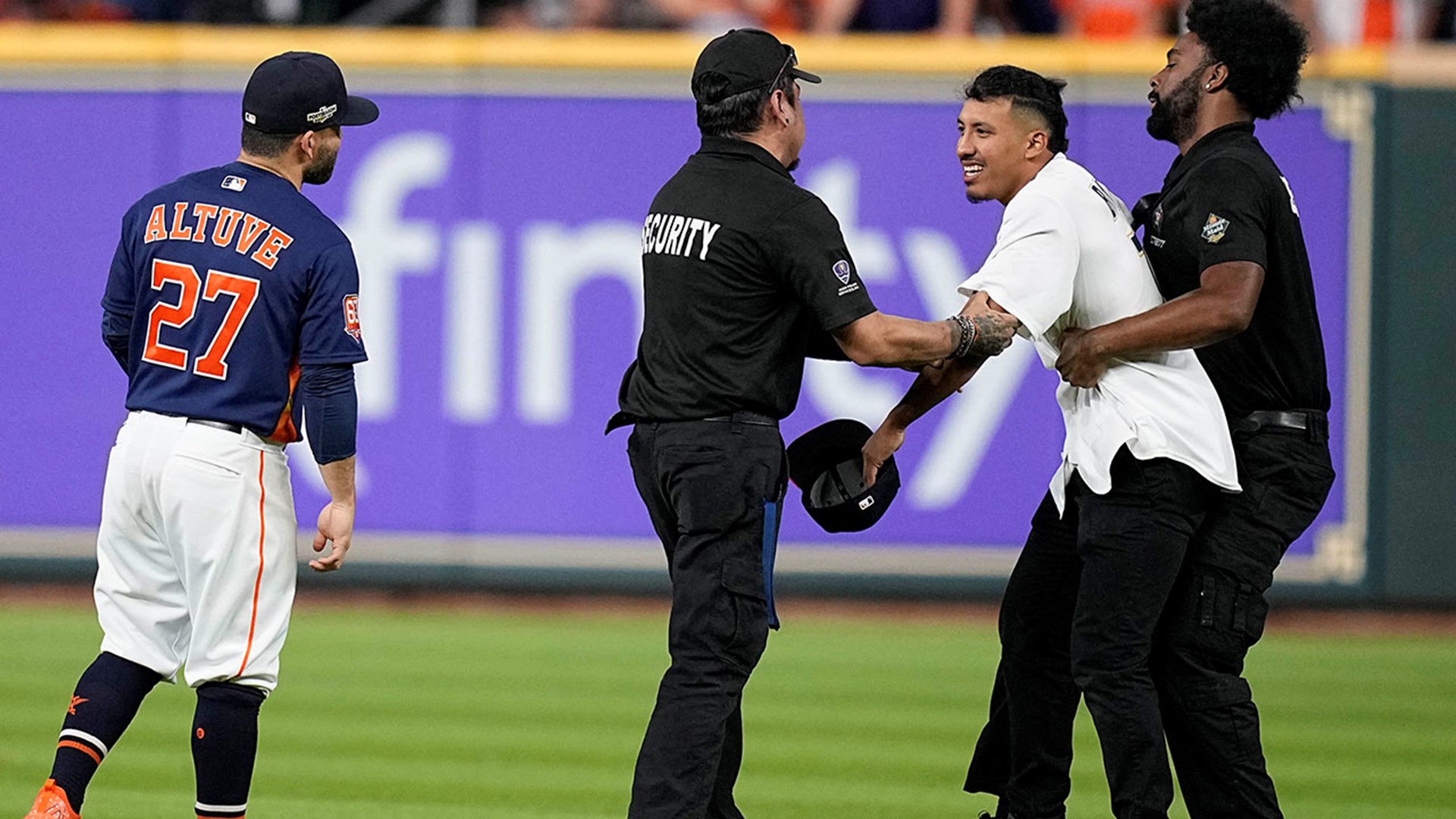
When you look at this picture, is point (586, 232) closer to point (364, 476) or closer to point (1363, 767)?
point (364, 476)

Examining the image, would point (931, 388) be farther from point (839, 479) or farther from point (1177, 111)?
point (1177, 111)

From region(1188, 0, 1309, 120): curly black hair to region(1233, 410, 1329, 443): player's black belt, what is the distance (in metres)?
0.88

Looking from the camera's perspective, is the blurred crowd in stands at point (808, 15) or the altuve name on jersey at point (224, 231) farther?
the blurred crowd in stands at point (808, 15)

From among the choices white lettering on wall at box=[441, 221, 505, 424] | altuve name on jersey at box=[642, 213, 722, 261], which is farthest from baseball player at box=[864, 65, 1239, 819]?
white lettering on wall at box=[441, 221, 505, 424]

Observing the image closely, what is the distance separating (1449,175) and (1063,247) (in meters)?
7.68

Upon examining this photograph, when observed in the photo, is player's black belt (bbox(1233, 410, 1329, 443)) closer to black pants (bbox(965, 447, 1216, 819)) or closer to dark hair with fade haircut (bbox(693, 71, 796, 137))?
black pants (bbox(965, 447, 1216, 819))

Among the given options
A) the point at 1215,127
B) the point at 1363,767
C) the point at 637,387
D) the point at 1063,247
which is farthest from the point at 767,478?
the point at 1363,767

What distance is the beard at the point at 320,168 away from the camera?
5.47 m

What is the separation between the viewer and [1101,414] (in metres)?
5.34

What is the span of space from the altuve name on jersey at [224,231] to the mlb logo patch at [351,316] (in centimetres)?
22

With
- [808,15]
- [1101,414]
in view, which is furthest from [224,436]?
[808,15]

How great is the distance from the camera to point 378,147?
40.2ft

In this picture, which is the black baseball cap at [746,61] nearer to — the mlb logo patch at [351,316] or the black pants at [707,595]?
the black pants at [707,595]

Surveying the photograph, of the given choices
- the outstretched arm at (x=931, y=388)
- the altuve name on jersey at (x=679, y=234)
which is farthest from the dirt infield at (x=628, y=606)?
→ the altuve name on jersey at (x=679, y=234)
